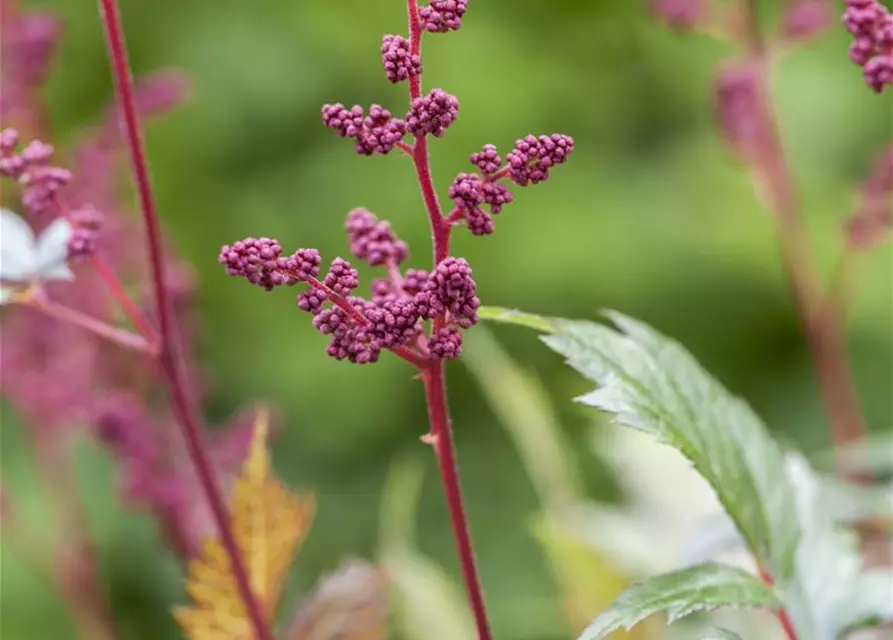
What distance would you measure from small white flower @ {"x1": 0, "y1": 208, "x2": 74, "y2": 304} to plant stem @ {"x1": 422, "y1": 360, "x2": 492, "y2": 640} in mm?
146

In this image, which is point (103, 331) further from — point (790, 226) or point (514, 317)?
point (790, 226)

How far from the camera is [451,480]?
35 centimetres

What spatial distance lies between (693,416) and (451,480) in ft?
0.32

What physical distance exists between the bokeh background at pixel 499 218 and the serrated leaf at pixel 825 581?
2.56ft

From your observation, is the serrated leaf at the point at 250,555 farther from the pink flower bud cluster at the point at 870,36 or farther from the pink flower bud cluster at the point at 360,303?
the pink flower bud cluster at the point at 870,36

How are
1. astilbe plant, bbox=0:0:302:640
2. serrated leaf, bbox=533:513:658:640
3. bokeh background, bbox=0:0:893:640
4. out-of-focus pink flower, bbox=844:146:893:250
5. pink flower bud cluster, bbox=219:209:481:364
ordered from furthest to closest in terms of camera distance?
bokeh background, bbox=0:0:893:640 → out-of-focus pink flower, bbox=844:146:893:250 → serrated leaf, bbox=533:513:658:640 → astilbe plant, bbox=0:0:302:640 → pink flower bud cluster, bbox=219:209:481:364

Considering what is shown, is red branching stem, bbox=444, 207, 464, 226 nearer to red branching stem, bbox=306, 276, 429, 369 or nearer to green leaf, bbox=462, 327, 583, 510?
red branching stem, bbox=306, 276, 429, 369

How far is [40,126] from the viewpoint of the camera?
66cm

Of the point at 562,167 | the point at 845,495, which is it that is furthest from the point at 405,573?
the point at 562,167

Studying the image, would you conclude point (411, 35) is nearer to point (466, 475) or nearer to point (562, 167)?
point (466, 475)

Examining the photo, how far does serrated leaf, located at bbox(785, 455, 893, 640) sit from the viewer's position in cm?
44

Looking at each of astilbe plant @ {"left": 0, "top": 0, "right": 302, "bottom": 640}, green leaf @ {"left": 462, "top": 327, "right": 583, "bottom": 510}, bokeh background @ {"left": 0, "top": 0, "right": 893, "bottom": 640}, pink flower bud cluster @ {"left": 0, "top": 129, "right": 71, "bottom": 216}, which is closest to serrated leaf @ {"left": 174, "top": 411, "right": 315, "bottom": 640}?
astilbe plant @ {"left": 0, "top": 0, "right": 302, "bottom": 640}

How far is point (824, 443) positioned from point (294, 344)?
660mm

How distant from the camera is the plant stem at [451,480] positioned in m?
0.35
